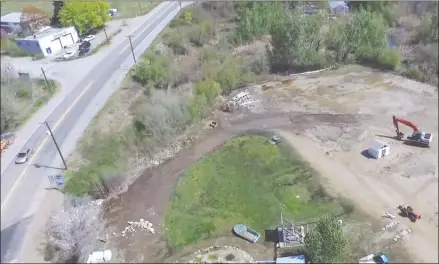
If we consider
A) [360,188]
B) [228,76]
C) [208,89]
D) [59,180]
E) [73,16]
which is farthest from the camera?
[73,16]

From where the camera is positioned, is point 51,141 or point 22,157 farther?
point 51,141

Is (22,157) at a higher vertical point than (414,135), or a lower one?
higher

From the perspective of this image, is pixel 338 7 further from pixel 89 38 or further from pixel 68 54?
pixel 68 54

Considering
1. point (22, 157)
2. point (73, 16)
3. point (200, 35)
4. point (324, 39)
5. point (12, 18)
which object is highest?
point (22, 157)

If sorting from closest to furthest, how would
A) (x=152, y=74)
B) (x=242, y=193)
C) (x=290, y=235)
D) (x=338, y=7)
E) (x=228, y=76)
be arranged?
(x=290, y=235)
(x=242, y=193)
(x=152, y=74)
(x=228, y=76)
(x=338, y=7)

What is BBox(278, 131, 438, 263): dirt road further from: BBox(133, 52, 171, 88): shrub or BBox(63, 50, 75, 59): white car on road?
BBox(63, 50, 75, 59): white car on road

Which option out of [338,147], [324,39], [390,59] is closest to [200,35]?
[324,39]

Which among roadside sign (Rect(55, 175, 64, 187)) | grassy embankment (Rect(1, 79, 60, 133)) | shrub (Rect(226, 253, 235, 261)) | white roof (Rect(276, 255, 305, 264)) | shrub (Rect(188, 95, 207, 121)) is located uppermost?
grassy embankment (Rect(1, 79, 60, 133))

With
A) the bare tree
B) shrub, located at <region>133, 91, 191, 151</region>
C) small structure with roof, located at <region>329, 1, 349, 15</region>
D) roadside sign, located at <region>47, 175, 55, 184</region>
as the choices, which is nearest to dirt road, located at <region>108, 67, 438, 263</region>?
shrub, located at <region>133, 91, 191, 151</region>

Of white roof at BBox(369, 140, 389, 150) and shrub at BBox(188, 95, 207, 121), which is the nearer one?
white roof at BBox(369, 140, 389, 150)
